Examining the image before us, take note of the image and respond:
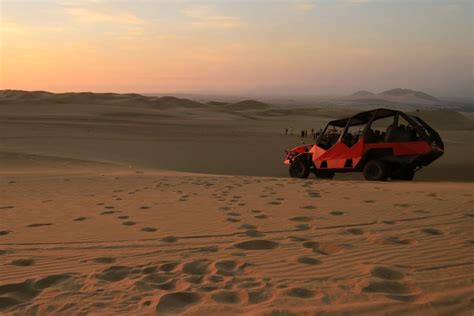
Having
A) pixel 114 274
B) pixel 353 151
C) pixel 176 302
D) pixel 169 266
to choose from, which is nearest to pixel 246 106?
pixel 353 151

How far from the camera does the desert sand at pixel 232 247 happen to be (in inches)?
150

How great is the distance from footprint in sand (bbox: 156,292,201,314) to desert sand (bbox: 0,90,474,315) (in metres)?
0.02

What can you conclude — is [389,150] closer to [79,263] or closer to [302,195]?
[302,195]

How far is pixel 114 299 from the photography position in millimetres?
3871

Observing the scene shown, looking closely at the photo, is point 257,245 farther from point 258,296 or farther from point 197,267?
point 258,296

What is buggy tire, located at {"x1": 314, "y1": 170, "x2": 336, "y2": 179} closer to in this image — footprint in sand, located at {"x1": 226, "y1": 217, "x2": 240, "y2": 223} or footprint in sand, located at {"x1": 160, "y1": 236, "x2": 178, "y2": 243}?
footprint in sand, located at {"x1": 226, "y1": 217, "x2": 240, "y2": 223}

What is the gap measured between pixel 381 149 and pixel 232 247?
7.55m

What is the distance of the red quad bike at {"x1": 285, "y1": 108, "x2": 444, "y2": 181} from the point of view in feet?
37.9

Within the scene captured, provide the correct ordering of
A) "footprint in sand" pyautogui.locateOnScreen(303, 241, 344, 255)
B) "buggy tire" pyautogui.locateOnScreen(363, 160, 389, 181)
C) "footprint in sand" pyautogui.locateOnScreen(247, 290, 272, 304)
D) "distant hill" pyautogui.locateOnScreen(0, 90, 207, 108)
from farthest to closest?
"distant hill" pyautogui.locateOnScreen(0, 90, 207, 108), "buggy tire" pyautogui.locateOnScreen(363, 160, 389, 181), "footprint in sand" pyautogui.locateOnScreen(303, 241, 344, 255), "footprint in sand" pyautogui.locateOnScreen(247, 290, 272, 304)

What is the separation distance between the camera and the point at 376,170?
11906 millimetres

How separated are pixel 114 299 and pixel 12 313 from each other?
0.76 metres

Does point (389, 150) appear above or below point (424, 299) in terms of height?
above

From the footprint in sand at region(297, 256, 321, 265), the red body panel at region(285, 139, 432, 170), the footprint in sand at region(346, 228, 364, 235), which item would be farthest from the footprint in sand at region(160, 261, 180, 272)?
the red body panel at region(285, 139, 432, 170)

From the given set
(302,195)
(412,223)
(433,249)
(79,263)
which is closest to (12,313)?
(79,263)
